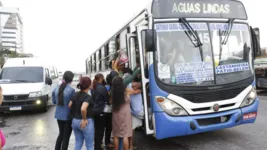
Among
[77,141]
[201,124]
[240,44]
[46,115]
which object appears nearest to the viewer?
[77,141]

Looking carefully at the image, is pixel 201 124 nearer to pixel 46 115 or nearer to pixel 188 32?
pixel 188 32

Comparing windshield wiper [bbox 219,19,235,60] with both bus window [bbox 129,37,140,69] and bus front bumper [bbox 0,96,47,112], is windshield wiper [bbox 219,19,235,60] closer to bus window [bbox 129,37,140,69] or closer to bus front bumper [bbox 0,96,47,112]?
bus window [bbox 129,37,140,69]

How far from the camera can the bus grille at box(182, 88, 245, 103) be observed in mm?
5434

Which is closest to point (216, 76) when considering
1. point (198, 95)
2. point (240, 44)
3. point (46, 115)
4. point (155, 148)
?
point (198, 95)

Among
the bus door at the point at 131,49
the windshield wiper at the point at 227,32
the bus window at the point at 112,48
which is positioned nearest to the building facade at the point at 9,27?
the bus window at the point at 112,48

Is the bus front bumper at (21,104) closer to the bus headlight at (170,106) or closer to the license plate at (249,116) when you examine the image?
the bus headlight at (170,106)

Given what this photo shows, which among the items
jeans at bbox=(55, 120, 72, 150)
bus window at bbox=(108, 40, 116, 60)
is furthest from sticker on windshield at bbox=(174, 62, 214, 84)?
bus window at bbox=(108, 40, 116, 60)

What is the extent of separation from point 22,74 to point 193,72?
8.66m

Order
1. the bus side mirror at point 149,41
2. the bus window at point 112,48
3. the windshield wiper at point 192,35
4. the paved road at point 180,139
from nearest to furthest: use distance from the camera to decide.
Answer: the bus side mirror at point 149,41, the windshield wiper at point 192,35, the paved road at point 180,139, the bus window at point 112,48

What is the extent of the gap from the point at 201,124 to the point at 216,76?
1.00 meters

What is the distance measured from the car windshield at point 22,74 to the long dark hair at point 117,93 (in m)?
7.60

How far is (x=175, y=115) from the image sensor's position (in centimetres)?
539

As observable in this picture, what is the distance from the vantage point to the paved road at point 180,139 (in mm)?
6074

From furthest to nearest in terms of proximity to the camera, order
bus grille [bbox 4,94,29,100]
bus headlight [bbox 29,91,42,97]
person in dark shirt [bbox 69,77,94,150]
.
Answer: bus headlight [bbox 29,91,42,97] → bus grille [bbox 4,94,29,100] → person in dark shirt [bbox 69,77,94,150]
